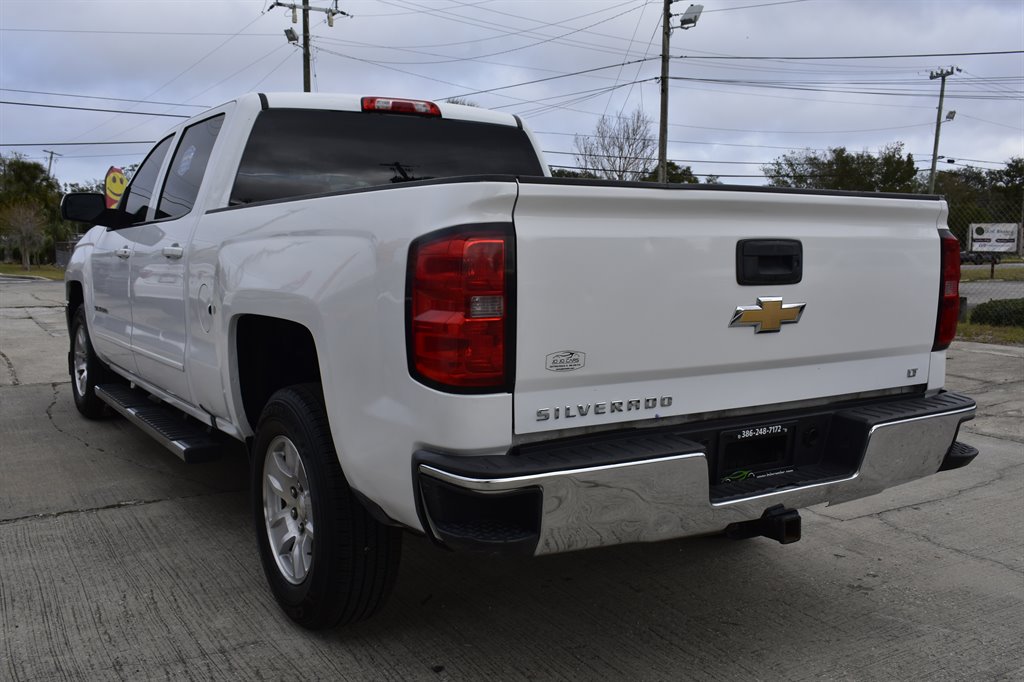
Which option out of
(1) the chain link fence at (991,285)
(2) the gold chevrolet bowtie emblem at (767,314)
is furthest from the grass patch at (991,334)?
(2) the gold chevrolet bowtie emblem at (767,314)

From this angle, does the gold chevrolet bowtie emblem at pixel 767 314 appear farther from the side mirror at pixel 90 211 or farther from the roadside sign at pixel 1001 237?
the roadside sign at pixel 1001 237

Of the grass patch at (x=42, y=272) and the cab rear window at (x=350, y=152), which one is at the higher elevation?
the cab rear window at (x=350, y=152)

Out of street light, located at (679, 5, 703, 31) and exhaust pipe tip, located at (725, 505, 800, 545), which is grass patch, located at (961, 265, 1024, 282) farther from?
exhaust pipe tip, located at (725, 505, 800, 545)

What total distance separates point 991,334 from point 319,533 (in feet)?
39.4

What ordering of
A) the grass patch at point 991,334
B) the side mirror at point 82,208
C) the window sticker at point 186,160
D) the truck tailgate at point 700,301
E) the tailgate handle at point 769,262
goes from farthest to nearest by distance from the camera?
the grass patch at point 991,334
the side mirror at point 82,208
the window sticker at point 186,160
the tailgate handle at point 769,262
the truck tailgate at point 700,301

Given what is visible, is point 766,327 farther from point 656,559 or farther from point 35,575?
point 35,575

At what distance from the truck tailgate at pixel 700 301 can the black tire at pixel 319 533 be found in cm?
82

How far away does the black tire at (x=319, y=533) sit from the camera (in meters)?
2.94

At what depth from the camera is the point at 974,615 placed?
3426mm

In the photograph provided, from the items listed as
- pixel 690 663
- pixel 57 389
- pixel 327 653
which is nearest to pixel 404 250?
pixel 327 653

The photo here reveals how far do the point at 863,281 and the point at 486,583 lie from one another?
197cm

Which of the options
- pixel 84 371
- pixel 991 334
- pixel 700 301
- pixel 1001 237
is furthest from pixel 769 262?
pixel 1001 237

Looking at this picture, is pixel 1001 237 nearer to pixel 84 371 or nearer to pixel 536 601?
pixel 84 371

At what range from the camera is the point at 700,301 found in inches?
108
